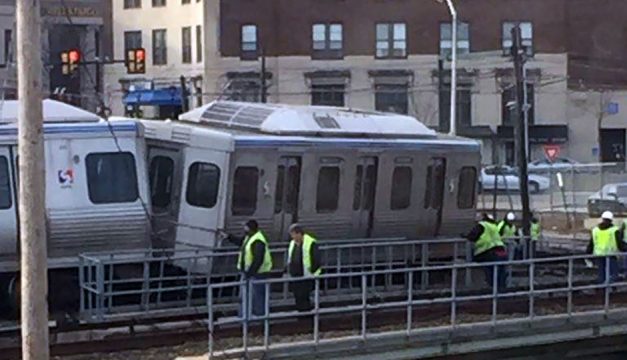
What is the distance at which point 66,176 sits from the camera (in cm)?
1972

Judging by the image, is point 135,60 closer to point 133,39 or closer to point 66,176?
point 66,176

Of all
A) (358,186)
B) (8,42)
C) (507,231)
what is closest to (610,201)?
(507,231)

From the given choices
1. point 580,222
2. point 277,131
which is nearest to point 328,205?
point 277,131

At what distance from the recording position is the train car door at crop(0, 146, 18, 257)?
1914 cm

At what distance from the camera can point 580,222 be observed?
42031 mm

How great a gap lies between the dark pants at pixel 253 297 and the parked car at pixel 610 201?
26.7 m

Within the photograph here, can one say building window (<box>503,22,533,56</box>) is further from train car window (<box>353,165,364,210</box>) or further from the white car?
train car window (<box>353,165,364,210</box>)

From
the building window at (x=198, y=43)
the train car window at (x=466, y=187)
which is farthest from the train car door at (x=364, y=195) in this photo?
the building window at (x=198, y=43)

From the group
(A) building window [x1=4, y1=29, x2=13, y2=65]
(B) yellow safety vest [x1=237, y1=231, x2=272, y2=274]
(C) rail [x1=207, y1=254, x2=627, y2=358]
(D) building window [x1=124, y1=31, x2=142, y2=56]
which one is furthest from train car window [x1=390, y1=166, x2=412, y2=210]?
(D) building window [x1=124, y1=31, x2=142, y2=56]

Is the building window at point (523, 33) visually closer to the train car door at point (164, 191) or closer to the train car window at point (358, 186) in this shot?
the train car window at point (358, 186)

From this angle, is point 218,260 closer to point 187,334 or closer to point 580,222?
point 187,334

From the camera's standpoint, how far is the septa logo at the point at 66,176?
19.7 m

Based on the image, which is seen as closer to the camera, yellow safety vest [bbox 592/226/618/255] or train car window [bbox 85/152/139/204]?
train car window [bbox 85/152/139/204]

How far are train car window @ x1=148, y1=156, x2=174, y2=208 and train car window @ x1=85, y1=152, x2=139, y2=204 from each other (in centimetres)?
123
